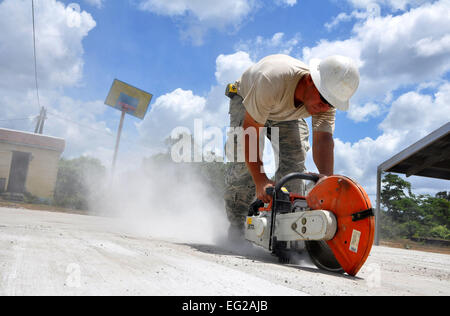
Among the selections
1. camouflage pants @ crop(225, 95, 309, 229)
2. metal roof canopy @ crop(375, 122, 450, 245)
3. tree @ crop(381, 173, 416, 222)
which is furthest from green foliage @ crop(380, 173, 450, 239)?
camouflage pants @ crop(225, 95, 309, 229)

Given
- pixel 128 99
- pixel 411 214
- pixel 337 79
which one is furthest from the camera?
pixel 128 99

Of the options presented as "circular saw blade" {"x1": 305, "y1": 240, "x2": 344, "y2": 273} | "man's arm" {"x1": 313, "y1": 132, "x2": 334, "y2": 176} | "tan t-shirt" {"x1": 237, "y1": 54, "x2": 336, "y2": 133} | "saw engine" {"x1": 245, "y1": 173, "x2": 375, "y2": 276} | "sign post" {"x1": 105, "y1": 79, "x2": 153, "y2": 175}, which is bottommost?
"circular saw blade" {"x1": 305, "y1": 240, "x2": 344, "y2": 273}

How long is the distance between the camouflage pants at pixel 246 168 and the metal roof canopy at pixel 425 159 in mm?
4826

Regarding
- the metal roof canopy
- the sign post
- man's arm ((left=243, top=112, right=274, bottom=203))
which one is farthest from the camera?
the sign post

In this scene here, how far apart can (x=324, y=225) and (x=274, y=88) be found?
4.03 feet

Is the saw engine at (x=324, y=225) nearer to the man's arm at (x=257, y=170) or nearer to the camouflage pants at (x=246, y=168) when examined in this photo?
the man's arm at (x=257, y=170)

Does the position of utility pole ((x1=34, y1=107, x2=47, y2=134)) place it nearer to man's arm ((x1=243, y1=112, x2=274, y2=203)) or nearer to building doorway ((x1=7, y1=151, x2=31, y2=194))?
building doorway ((x1=7, y1=151, x2=31, y2=194))

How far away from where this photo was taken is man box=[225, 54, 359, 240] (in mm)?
2529

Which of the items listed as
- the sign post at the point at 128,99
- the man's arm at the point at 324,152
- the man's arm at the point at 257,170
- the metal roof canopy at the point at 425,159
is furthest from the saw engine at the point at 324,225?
the sign post at the point at 128,99

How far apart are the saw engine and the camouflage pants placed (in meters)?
1.15

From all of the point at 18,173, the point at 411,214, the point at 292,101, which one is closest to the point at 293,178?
the point at 292,101

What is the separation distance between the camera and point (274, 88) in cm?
264

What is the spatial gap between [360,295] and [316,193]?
98cm

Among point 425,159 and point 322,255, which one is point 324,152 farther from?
point 425,159
